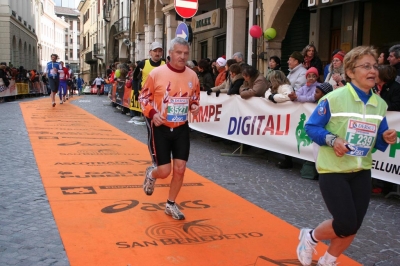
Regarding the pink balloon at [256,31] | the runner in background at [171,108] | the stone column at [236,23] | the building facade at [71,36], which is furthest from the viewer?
the building facade at [71,36]

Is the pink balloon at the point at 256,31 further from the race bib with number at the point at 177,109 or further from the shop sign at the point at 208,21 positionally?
Result: the race bib with number at the point at 177,109

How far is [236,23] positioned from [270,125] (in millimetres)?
8256

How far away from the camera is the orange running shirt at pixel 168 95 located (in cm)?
504

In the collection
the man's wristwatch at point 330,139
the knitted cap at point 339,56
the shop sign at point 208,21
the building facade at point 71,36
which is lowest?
the man's wristwatch at point 330,139

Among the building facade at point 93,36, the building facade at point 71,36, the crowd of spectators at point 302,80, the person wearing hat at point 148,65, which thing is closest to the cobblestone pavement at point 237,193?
the crowd of spectators at point 302,80

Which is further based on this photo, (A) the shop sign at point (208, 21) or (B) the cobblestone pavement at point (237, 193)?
(A) the shop sign at point (208, 21)

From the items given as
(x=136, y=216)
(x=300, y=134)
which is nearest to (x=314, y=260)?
(x=136, y=216)

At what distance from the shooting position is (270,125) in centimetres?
832

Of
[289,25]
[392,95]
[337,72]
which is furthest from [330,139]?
[289,25]

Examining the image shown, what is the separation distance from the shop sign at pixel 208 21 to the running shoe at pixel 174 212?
1457 cm

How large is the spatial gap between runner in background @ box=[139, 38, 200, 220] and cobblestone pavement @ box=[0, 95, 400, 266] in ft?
4.02

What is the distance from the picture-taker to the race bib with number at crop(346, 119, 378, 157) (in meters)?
3.43

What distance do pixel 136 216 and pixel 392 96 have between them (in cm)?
361

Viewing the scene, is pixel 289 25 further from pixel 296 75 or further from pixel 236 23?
pixel 296 75
